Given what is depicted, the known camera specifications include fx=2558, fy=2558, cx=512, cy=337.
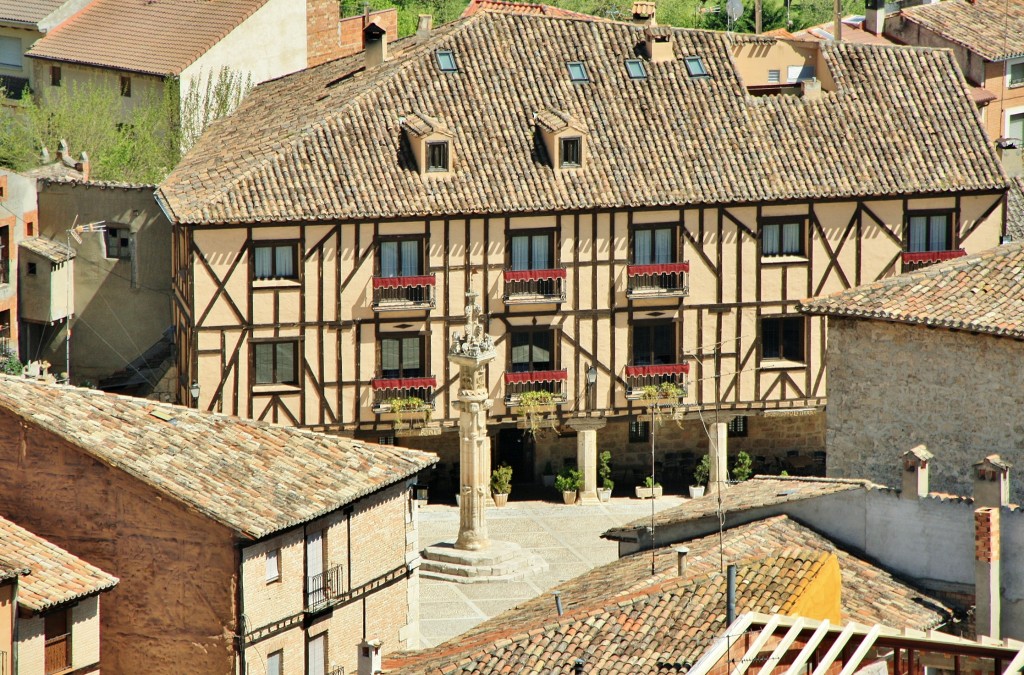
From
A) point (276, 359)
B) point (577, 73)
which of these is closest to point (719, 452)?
point (577, 73)

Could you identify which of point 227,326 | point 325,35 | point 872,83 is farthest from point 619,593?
point 325,35

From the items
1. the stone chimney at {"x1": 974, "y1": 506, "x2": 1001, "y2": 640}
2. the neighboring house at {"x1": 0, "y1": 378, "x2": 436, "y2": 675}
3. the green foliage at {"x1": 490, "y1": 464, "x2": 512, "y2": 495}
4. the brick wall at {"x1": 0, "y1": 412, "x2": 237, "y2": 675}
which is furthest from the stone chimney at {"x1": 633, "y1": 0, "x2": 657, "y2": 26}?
the stone chimney at {"x1": 974, "y1": 506, "x2": 1001, "y2": 640}

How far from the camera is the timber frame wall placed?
67625 millimetres

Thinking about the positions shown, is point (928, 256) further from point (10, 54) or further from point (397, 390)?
point (10, 54)

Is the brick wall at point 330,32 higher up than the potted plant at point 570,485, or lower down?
higher up

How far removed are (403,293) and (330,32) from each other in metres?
22.5

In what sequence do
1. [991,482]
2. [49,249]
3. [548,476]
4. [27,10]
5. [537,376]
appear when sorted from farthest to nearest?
[27,10] → [548,476] → [49,249] → [537,376] → [991,482]

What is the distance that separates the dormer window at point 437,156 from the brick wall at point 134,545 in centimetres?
2018

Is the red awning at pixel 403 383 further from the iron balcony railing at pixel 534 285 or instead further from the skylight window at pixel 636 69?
the skylight window at pixel 636 69

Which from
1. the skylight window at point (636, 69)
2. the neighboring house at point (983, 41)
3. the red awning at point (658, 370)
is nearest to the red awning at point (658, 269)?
the red awning at point (658, 370)

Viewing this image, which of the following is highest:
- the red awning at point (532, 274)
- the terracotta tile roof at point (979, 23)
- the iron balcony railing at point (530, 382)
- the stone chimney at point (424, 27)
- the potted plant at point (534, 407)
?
the terracotta tile roof at point (979, 23)

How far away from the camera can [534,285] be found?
229ft

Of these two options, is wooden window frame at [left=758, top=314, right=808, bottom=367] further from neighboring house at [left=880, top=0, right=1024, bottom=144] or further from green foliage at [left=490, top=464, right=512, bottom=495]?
neighboring house at [left=880, top=0, right=1024, bottom=144]

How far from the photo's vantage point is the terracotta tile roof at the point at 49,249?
232ft
